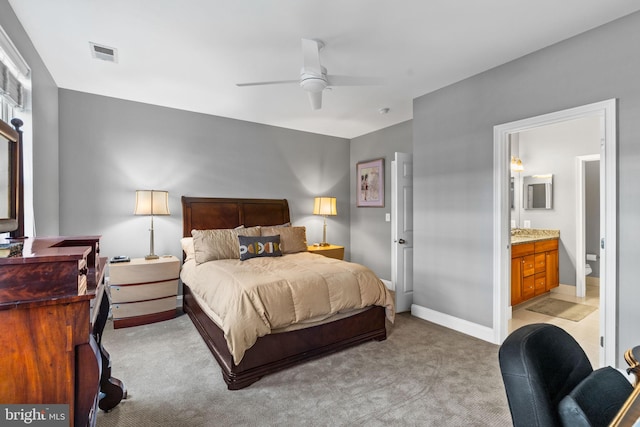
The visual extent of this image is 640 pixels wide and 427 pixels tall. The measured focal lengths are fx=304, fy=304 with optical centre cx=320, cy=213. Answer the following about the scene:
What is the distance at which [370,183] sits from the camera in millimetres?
5352

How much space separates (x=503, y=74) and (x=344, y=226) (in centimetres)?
351

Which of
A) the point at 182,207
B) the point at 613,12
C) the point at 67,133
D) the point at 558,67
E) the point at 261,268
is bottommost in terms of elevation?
the point at 261,268

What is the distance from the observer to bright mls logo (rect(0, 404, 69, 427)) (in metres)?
0.98

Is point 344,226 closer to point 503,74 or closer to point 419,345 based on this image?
point 419,345

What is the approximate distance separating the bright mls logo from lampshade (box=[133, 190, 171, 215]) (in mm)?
2871

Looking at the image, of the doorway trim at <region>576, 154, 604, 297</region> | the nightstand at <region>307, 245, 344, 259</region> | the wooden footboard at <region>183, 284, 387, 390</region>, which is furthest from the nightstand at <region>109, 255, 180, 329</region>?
the doorway trim at <region>576, 154, 604, 297</region>

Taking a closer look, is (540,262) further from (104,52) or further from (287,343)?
(104,52)

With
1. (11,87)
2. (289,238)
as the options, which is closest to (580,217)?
(289,238)

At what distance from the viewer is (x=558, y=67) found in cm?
252

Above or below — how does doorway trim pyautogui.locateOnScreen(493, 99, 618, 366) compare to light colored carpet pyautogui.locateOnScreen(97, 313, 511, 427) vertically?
above

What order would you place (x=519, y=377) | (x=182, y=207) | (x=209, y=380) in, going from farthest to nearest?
1. (x=182, y=207)
2. (x=209, y=380)
3. (x=519, y=377)

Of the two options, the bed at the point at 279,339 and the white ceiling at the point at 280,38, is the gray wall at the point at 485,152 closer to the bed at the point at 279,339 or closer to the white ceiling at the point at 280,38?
the white ceiling at the point at 280,38

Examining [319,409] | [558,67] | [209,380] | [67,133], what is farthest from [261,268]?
[558,67]

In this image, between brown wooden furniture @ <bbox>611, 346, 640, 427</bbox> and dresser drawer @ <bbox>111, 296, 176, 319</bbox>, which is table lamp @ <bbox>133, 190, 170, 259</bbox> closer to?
dresser drawer @ <bbox>111, 296, 176, 319</bbox>
